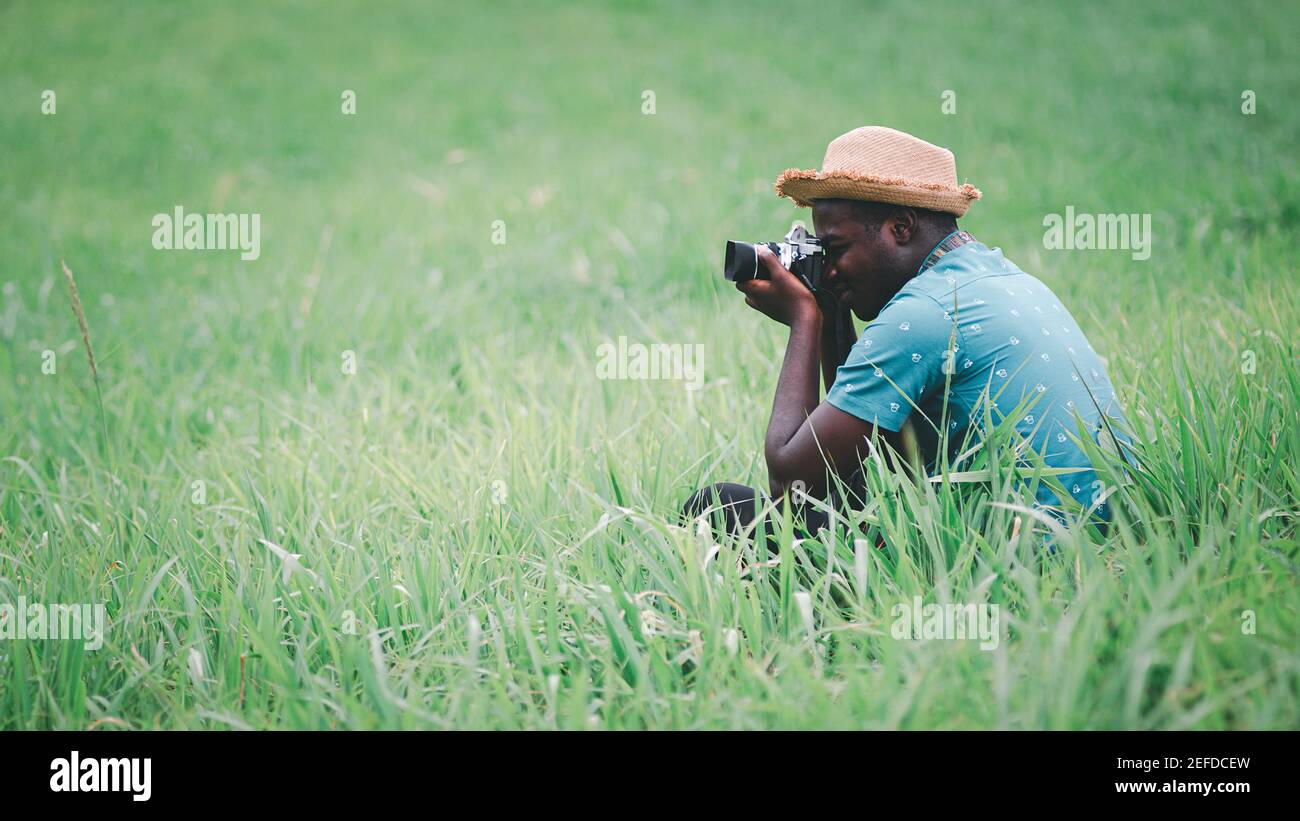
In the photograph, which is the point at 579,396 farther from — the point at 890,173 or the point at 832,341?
the point at 890,173

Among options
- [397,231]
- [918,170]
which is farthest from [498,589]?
[397,231]

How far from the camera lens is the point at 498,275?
5.64m

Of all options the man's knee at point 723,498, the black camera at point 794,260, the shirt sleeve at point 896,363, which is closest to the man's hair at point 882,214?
the black camera at point 794,260

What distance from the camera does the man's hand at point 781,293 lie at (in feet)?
8.40

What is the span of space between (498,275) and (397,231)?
4.14ft

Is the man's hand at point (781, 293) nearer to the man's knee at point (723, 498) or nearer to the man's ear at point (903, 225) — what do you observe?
the man's ear at point (903, 225)

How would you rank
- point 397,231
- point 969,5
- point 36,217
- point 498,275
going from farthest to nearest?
point 969,5, point 36,217, point 397,231, point 498,275

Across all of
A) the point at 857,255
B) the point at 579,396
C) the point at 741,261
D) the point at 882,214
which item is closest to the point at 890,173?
the point at 882,214

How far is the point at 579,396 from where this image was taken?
3.74 m

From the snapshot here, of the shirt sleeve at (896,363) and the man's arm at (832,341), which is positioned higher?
the man's arm at (832,341)

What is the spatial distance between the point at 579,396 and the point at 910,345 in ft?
5.68

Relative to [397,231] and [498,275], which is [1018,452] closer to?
[498,275]

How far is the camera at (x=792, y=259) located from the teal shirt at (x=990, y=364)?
0.32 meters
